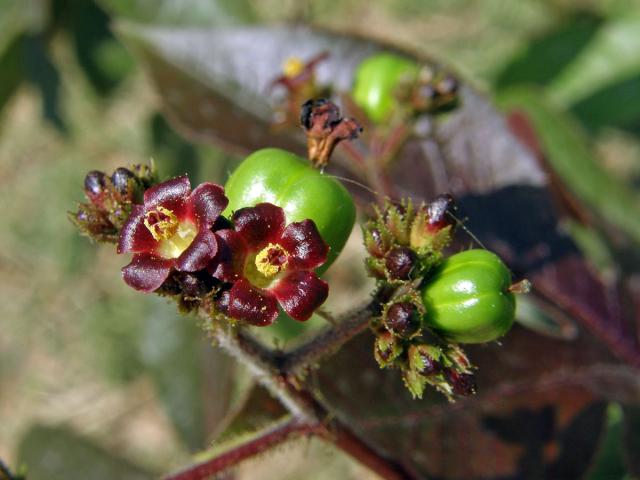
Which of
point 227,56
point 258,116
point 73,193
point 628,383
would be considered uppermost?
point 73,193

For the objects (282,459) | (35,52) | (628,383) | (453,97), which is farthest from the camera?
(282,459)

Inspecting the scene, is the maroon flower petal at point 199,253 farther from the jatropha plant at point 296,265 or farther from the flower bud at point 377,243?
the flower bud at point 377,243

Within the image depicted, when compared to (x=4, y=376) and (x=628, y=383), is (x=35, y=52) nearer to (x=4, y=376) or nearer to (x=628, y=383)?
(x=628, y=383)

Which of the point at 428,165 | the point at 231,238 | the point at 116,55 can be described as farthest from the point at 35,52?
the point at 231,238

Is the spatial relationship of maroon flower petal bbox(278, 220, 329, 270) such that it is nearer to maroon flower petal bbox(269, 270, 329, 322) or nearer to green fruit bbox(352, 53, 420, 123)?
maroon flower petal bbox(269, 270, 329, 322)

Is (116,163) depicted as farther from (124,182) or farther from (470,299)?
(470,299)

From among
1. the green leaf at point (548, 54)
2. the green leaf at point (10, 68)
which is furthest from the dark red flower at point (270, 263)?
the green leaf at point (548, 54)
